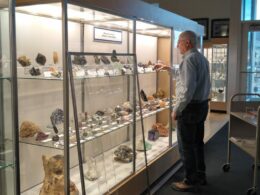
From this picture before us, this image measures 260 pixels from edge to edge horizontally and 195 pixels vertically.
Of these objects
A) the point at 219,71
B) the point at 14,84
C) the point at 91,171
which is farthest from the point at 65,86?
the point at 219,71

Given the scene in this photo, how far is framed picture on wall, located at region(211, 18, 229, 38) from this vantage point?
29.9ft

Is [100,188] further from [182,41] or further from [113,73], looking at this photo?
[182,41]

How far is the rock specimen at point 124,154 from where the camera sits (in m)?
3.23

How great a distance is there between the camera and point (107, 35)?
3.43m

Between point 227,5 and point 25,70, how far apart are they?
306 inches

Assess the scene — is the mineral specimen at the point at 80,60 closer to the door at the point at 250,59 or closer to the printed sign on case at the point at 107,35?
the printed sign on case at the point at 107,35

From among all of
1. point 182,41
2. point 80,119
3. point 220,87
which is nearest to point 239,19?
point 220,87

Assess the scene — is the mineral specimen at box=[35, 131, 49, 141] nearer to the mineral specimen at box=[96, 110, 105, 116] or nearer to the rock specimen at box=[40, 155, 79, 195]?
the rock specimen at box=[40, 155, 79, 195]

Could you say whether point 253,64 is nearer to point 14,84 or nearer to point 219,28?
point 219,28

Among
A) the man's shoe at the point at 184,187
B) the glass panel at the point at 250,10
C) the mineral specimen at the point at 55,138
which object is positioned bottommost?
the man's shoe at the point at 184,187

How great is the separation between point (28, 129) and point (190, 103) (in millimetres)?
1702

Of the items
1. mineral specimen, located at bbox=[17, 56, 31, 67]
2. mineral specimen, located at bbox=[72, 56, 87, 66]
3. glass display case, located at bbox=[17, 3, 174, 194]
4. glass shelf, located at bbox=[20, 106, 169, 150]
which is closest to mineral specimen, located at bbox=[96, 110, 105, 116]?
glass display case, located at bbox=[17, 3, 174, 194]

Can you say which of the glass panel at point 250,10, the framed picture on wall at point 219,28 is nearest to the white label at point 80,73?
the glass panel at point 250,10

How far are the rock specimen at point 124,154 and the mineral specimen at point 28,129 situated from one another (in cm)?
92
